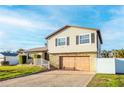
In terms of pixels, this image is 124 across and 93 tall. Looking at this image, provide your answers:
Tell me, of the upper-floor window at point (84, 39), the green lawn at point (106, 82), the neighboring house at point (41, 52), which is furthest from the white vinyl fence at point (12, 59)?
the green lawn at point (106, 82)

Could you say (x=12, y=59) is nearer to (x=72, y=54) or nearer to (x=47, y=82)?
(x=72, y=54)

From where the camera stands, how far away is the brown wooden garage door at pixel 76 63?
25.4 m

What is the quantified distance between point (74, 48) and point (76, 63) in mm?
1758

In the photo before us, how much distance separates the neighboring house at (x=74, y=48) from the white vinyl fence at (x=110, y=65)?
1964 millimetres

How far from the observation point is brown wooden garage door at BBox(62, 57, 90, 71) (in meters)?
25.4

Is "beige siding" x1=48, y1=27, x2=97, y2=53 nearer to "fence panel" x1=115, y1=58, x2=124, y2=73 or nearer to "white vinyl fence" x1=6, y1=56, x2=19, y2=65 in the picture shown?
"fence panel" x1=115, y1=58, x2=124, y2=73

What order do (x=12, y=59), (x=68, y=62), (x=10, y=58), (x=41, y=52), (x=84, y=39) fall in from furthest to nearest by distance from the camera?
(x=12, y=59) < (x=10, y=58) < (x=41, y=52) < (x=68, y=62) < (x=84, y=39)

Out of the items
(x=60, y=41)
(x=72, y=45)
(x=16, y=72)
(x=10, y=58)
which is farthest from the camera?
(x=10, y=58)

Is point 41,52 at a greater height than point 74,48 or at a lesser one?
lesser

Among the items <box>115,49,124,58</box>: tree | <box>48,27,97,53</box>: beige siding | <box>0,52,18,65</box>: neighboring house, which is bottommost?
<box>0,52,18,65</box>: neighboring house

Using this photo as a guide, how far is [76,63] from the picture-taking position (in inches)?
1033

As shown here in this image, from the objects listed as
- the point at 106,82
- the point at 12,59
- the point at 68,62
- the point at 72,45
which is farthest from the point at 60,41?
the point at 12,59

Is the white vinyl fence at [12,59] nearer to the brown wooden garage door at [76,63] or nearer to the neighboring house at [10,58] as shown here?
the neighboring house at [10,58]

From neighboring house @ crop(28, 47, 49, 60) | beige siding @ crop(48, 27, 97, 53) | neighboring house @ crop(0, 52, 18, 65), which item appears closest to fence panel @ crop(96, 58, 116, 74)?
beige siding @ crop(48, 27, 97, 53)
